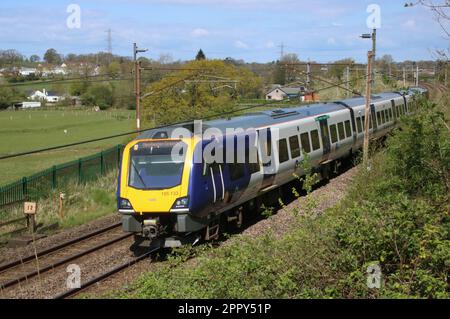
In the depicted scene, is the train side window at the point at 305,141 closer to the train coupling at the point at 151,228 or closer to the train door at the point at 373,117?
the train coupling at the point at 151,228

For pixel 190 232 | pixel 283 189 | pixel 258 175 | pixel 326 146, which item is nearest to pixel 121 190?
pixel 190 232

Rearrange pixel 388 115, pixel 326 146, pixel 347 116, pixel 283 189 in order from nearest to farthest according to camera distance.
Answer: pixel 283 189, pixel 326 146, pixel 347 116, pixel 388 115

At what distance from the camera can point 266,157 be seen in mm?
15164

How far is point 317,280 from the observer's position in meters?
7.08

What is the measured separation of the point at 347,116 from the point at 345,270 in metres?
16.2

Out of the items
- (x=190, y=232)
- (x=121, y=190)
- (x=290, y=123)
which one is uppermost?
(x=290, y=123)

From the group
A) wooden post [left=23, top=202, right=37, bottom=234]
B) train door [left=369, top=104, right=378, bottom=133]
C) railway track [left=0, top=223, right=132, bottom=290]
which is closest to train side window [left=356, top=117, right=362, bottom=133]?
train door [left=369, top=104, right=378, bottom=133]

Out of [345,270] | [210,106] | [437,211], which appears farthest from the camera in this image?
[210,106]

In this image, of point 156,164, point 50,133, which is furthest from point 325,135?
point 50,133

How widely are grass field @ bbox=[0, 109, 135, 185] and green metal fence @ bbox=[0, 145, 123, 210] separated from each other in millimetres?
12292

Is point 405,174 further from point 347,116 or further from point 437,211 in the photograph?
point 347,116

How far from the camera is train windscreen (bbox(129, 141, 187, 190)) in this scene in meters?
11.7

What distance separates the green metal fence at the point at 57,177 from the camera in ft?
60.7

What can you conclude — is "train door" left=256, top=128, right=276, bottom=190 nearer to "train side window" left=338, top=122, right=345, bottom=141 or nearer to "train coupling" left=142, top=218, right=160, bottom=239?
"train coupling" left=142, top=218, right=160, bottom=239
